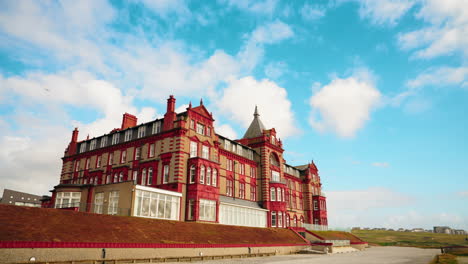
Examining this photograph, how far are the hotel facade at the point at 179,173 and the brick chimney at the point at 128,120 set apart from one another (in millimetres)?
133

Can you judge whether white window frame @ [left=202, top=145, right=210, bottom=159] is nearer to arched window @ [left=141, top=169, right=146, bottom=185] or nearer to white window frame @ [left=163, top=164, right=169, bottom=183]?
white window frame @ [left=163, top=164, right=169, bottom=183]

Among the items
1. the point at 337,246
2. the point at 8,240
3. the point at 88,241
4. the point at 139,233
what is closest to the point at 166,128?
the point at 139,233

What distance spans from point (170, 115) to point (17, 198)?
57.2 meters

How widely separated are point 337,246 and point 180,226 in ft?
93.2

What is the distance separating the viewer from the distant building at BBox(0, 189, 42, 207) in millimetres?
71800

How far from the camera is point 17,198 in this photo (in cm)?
7462

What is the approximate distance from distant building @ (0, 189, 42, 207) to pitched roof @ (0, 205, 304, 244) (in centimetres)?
5969

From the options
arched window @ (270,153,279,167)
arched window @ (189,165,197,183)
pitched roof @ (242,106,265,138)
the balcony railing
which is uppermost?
pitched roof @ (242,106,265,138)

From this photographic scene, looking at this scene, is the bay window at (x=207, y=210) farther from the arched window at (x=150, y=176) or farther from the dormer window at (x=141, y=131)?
the dormer window at (x=141, y=131)

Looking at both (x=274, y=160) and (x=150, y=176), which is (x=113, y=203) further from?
(x=274, y=160)

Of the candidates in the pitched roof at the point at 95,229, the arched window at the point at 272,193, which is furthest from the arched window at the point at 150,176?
the arched window at the point at 272,193

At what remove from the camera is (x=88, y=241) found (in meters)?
22.3

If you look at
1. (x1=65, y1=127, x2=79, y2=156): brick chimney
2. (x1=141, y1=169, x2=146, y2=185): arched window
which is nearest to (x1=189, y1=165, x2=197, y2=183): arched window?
(x1=141, y1=169, x2=146, y2=185): arched window

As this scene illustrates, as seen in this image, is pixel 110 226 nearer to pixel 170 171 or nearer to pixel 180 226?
pixel 180 226
